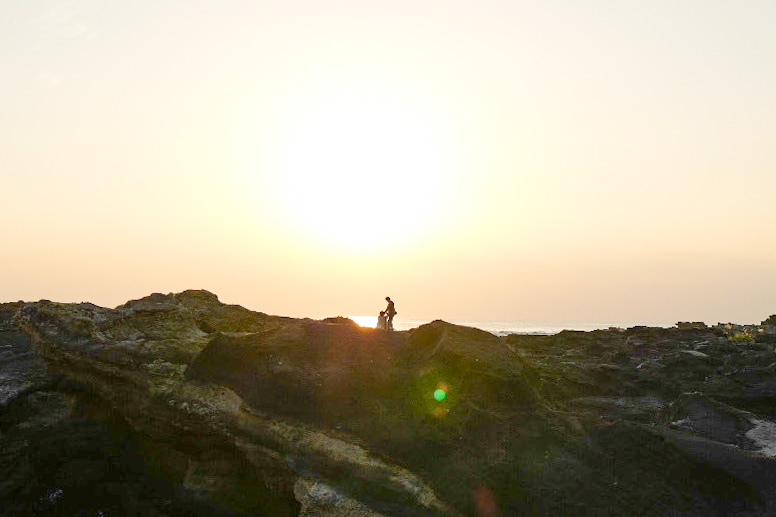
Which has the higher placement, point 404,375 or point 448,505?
point 404,375

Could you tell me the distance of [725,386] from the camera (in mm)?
19250

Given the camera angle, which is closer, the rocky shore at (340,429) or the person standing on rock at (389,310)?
the rocky shore at (340,429)

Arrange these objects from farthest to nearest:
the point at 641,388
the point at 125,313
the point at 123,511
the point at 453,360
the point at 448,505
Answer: the point at 641,388 < the point at 125,313 < the point at 453,360 < the point at 123,511 < the point at 448,505

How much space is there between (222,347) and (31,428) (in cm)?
694

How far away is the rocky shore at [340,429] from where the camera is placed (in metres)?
11.4

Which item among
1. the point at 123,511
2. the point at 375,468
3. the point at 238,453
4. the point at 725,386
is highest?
the point at 725,386

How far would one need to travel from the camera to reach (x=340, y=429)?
43.6ft

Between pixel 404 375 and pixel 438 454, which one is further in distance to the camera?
pixel 404 375

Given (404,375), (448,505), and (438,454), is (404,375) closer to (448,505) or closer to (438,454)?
(438,454)

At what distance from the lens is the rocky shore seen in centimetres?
1145

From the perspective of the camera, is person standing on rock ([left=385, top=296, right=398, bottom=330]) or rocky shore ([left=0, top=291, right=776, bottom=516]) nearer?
rocky shore ([left=0, top=291, right=776, bottom=516])

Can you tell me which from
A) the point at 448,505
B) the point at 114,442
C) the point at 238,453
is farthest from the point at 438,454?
the point at 114,442

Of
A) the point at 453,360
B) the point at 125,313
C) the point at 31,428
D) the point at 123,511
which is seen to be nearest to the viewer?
the point at 123,511

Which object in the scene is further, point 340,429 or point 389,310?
point 389,310
